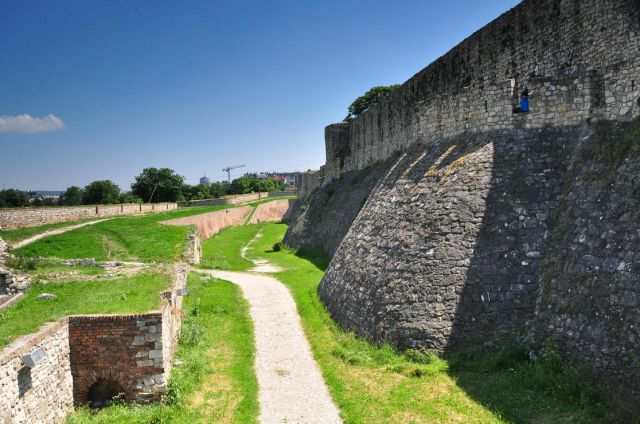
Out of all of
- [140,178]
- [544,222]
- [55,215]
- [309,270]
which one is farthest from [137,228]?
[140,178]

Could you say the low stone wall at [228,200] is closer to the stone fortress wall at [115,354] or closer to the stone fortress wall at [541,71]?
the stone fortress wall at [541,71]

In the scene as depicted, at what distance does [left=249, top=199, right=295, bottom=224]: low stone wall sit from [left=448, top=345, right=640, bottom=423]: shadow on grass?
4906 centimetres

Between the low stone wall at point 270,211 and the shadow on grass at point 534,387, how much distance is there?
4906 cm

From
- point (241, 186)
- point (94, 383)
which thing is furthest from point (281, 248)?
point (241, 186)

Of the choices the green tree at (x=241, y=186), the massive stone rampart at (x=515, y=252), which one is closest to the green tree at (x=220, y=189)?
the green tree at (x=241, y=186)

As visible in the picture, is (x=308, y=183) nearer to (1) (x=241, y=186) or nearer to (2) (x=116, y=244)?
(2) (x=116, y=244)

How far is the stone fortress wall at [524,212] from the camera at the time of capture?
823cm

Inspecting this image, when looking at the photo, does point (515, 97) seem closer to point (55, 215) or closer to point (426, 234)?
point (426, 234)

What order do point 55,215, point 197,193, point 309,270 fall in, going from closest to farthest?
point 309,270 → point 55,215 → point 197,193

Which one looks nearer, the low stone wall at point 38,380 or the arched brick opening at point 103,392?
the low stone wall at point 38,380

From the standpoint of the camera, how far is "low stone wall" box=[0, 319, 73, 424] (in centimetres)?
741

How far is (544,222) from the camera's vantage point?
10383mm

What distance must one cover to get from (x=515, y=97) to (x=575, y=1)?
8.42 feet

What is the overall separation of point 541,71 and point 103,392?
13.3 m
